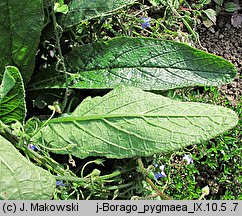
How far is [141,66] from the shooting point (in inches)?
56.6

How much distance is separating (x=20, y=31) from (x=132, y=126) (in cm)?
36

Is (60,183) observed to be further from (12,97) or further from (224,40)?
(224,40)

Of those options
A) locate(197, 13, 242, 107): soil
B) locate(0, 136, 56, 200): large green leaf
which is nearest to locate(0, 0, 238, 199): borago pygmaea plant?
locate(0, 136, 56, 200): large green leaf

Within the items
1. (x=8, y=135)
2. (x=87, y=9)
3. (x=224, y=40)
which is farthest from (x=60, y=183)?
(x=224, y=40)

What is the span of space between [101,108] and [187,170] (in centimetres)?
47

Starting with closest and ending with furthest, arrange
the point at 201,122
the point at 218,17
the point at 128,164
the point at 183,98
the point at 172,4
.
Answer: the point at 201,122
the point at 128,164
the point at 183,98
the point at 172,4
the point at 218,17

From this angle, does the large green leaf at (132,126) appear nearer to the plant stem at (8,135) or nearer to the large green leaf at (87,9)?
the plant stem at (8,135)

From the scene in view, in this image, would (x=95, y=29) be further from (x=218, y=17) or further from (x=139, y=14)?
(x=218, y=17)

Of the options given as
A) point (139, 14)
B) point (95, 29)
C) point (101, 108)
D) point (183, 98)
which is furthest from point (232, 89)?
point (101, 108)

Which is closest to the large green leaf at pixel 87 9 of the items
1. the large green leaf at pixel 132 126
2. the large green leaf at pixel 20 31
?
the large green leaf at pixel 20 31

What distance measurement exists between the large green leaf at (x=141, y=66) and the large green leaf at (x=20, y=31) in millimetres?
112

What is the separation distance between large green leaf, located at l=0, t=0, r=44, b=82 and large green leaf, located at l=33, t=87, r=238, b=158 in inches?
7.7

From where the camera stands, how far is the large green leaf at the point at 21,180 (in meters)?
1.13

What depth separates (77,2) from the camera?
1.41 metres
